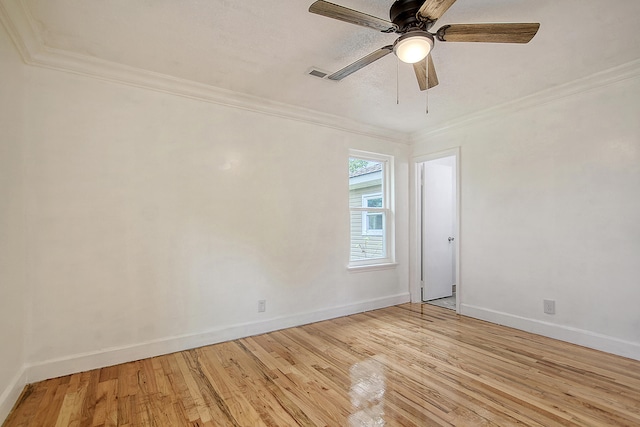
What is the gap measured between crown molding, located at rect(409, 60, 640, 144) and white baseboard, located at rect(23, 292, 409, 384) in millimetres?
2831

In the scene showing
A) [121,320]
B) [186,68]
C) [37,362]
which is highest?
[186,68]

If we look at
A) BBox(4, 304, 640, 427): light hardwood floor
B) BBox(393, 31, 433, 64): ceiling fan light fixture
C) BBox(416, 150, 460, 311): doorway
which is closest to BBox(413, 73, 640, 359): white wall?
BBox(4, 304, 640, 427): light hardwood floor

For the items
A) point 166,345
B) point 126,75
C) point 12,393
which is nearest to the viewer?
A: point 12,393

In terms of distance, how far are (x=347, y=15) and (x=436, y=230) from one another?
4002 mm

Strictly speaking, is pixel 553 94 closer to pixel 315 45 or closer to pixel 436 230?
pixel 436 230

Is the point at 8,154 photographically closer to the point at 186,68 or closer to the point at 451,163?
the point at 186,68

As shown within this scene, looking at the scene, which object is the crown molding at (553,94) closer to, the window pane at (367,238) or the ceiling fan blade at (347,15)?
the window pane at (367,238)

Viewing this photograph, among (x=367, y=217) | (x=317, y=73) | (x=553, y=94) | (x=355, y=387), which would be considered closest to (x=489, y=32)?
(x=317, y=73)

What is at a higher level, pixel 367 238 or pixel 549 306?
pixel 367 238

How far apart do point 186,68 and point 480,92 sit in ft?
9.62

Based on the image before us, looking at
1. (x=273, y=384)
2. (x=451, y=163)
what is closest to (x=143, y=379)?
(x=273, y=384)

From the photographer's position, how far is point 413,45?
1.82m

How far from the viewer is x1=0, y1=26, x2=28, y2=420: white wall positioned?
1969 mm

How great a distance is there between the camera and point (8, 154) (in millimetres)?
2066
